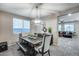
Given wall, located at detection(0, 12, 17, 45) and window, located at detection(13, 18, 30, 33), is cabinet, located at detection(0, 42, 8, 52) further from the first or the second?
window, located at detection(13, 18, 30, 33)

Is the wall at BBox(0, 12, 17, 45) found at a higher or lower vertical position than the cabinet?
higher

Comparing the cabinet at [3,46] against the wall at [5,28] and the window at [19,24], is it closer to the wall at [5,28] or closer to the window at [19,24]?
the wall at [5,28]

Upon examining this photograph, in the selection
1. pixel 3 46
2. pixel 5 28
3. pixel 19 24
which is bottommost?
pixel 3 46

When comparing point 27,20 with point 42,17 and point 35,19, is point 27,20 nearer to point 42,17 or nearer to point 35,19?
point 35,19

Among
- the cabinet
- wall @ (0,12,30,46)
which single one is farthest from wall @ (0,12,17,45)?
the cabinet

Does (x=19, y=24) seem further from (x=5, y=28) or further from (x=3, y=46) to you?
(x=3, y=46)

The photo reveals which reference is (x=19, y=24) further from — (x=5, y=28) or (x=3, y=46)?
(x=3, y=46)

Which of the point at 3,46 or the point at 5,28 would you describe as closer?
the point at 3,46

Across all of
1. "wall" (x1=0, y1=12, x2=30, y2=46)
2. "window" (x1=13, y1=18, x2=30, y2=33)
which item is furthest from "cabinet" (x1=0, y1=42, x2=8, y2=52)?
"window" (x1=13, y1=18, x2=30, y2=33)

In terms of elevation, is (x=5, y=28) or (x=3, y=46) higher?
(x=5, y=28)

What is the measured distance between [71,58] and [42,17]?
5.08 feet

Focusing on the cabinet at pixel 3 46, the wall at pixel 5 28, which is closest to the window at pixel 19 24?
the wall at pixel 5 28

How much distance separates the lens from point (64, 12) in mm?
1936

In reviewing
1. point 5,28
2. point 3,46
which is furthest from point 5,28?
point 3,46
